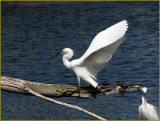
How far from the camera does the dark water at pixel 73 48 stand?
9961 millimetres

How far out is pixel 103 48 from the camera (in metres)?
7.47

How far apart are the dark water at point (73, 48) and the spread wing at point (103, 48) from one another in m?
1.93

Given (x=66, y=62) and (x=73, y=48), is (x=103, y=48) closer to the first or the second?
(x=66, y=62)

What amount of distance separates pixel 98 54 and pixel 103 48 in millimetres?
138

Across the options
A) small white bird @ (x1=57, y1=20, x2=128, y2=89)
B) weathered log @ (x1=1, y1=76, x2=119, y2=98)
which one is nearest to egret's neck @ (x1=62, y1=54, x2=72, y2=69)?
small white bird @ (x1=57, y1=20, x2=128, y2=89)

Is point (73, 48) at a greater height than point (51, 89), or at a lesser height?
greater

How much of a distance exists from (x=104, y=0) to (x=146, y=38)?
6094 millimetres

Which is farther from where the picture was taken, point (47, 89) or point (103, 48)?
point (103, 48)

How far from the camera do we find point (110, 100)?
10.3 m

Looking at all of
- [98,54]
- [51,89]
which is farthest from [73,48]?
[51,89]

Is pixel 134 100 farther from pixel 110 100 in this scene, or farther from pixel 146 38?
pixel 146 38

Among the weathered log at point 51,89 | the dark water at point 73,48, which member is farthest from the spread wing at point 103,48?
the dark water at point 73,48

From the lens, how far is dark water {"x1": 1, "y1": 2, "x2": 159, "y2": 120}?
32.7 feet

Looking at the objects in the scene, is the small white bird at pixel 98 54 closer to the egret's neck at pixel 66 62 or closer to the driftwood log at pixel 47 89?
the egret's neck at pixel 66 62
